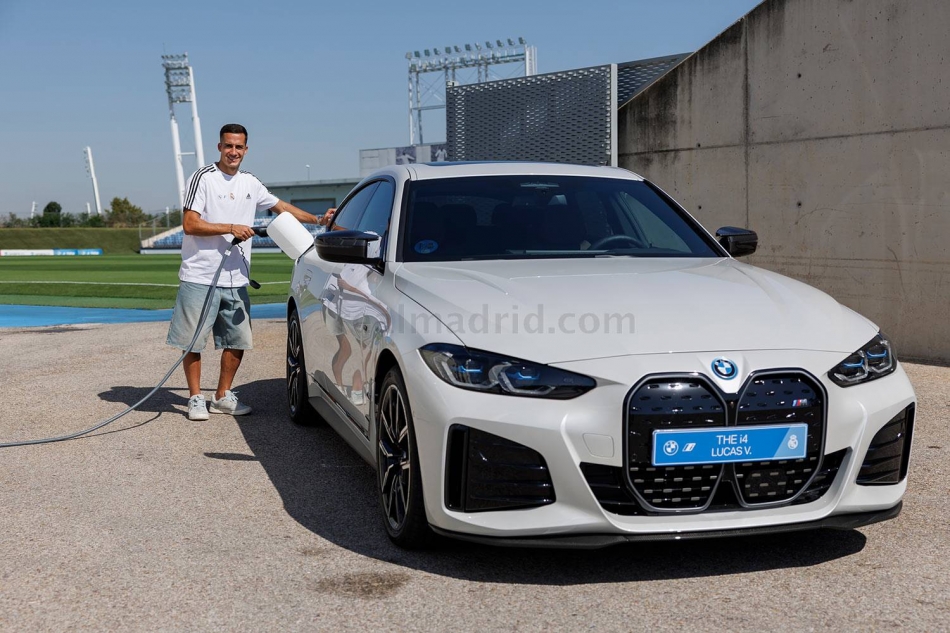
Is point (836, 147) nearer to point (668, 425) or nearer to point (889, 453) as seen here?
point (889, 453)

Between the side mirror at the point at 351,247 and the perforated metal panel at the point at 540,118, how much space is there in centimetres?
684

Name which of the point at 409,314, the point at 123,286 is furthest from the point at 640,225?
the point at 123,286

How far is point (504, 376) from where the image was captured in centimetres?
355

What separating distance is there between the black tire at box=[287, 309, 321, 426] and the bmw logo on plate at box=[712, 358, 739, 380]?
3.50m

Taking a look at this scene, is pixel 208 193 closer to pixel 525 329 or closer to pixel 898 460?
pixel 525 329

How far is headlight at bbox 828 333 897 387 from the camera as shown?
3.66 meters

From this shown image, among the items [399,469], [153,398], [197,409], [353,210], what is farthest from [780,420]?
[153,398]

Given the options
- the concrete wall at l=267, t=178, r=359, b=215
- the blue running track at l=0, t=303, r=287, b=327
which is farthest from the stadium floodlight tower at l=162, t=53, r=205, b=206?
the blue running track at l=0, t=303, r=287, b=327

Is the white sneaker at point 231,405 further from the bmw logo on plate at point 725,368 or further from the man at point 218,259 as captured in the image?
the bmw logo on plate at point 725,368

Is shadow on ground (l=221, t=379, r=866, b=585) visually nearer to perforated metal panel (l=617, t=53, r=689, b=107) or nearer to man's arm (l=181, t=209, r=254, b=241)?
man's arm (l=181, t=209, r=254, b=241)

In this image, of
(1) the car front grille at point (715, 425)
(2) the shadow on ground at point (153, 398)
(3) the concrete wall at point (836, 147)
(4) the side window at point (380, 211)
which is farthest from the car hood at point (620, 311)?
(3) the concrete wall at point (836, 147)

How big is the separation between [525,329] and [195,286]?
3.99 m

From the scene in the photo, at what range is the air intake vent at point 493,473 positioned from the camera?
11.5ft

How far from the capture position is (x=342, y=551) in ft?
13.7
